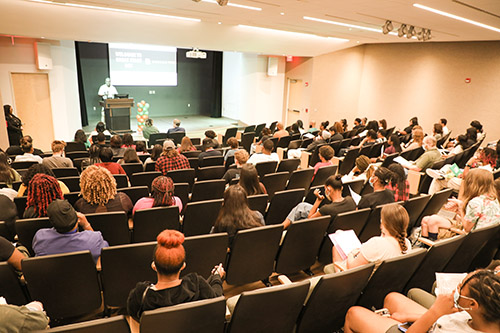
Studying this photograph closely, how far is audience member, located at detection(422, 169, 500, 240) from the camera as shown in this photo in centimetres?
321

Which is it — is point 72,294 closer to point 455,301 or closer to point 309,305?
point 309,305

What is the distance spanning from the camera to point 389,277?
2441mm

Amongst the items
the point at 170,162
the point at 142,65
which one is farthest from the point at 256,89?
the point at 170,162

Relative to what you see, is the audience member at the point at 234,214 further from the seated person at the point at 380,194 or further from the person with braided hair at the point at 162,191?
the seated person at the point at 380,194

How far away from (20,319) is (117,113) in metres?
10.9

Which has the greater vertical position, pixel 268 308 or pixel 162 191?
pixel 162 191

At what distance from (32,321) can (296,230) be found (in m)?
2.05

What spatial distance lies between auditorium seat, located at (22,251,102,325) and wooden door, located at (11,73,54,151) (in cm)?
905

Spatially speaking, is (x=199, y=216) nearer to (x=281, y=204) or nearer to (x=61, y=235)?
(x=281, y=204)

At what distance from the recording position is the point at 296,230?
3.09 metres

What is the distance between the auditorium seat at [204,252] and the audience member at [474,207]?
6.96 feet

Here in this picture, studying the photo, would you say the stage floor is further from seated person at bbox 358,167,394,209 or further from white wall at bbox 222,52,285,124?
seated person at bbox 358,167,394,209

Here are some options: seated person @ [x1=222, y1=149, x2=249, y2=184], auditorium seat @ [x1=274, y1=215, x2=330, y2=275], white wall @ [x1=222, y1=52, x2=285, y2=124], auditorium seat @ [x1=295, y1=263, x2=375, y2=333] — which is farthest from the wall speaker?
auditorium seat @ [x1=295, y1=263, x2=375, y2=333]

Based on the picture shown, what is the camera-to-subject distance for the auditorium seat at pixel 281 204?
4.02 m
